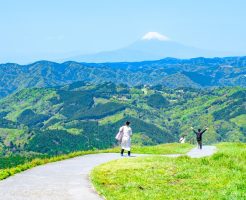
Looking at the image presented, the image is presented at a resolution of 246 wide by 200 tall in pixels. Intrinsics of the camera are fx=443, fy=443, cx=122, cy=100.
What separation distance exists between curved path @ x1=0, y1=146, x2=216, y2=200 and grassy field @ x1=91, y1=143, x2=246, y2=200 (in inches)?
35.6

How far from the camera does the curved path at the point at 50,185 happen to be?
20531 millimetres

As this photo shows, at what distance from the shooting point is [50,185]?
23.6 m

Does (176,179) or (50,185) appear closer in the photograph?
(50,185)

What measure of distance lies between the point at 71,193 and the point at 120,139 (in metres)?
22.9

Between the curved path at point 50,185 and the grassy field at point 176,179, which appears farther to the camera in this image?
the curved path at point 50,185

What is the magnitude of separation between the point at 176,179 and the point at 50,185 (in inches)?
275

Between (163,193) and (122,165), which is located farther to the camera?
(122,165)

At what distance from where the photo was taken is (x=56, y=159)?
3828 centimetres

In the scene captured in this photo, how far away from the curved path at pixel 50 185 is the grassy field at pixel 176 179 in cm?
90

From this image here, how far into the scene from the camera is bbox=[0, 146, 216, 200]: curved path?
20531 millimetres

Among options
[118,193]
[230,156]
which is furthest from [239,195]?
[230,156]

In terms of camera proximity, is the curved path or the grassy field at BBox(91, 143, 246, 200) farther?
the curved path

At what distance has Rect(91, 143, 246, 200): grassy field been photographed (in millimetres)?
20016

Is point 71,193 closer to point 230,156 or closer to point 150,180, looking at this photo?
point 150,180
